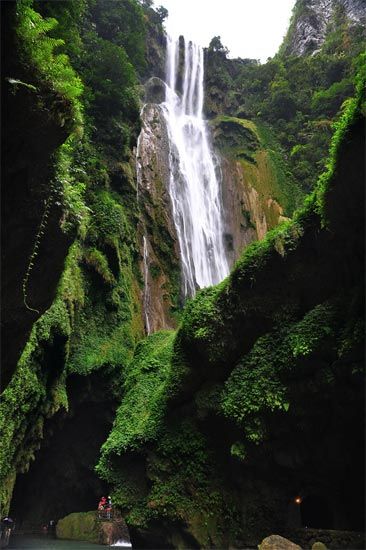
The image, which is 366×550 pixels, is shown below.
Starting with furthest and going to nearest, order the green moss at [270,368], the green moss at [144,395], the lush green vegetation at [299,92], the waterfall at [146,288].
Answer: the lush green vegetation at [299,92], the waterfall at [146,288], the green moss at [144,395], the green moss at [270,368]

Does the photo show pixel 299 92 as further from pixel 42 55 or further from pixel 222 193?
pixel 42 55

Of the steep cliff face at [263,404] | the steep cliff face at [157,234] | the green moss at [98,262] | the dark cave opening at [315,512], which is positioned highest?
the steep cliff face at [157,234]

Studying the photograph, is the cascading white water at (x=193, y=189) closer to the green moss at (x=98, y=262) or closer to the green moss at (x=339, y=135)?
the green moss at (x=98, y=262)

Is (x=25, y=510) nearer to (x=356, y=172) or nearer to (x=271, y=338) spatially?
(x=271, y=338)

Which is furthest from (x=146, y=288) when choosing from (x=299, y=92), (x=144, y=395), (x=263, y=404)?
(x=299, y=92)

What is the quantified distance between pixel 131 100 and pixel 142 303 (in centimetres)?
1037

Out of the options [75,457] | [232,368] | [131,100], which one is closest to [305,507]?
[232,368]

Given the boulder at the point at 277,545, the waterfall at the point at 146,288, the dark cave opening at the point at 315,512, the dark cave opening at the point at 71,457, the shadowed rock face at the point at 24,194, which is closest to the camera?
the shadowed rock face at the point at 24,194

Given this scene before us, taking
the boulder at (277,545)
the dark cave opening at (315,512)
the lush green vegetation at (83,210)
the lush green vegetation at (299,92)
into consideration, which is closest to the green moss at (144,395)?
the lush green vegetation at (83,210)

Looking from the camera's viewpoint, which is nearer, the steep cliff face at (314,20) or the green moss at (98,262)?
the green moss at (98,262)

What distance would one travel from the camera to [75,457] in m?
18.6

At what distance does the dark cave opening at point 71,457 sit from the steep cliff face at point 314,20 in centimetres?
4110

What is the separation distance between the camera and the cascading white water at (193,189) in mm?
27062

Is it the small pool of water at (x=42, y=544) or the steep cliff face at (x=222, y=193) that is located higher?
the steep cliff face at (x=222, y=193)
